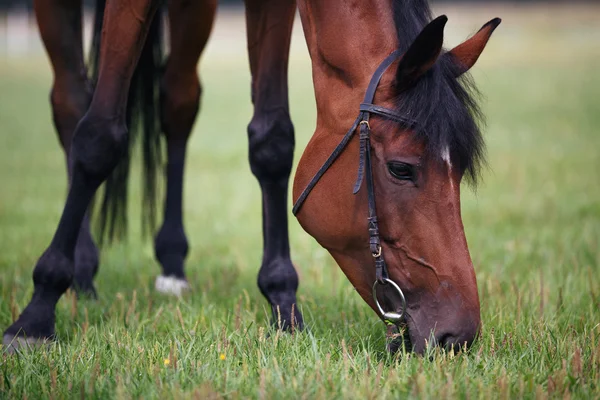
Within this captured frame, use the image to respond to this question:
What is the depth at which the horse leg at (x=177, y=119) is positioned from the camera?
4.52 meters

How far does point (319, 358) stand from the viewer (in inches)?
108

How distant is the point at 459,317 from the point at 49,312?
190 centimetres

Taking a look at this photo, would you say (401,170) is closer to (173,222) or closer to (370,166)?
(370,166)

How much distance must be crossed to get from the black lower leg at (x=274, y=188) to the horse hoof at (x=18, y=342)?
1057 millimetres

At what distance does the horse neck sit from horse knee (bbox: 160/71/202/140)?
188 centimetres

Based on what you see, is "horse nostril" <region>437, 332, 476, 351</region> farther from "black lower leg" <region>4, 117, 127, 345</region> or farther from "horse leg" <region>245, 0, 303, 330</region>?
"black lower leg" <region>4, 117, 127, 345</region>

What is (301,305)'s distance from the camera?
11.7 ft

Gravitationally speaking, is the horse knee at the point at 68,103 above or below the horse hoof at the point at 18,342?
above

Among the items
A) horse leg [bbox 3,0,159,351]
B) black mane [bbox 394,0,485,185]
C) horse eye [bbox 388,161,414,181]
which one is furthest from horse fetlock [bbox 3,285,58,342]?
black mane [bbox 394,0,485,185]

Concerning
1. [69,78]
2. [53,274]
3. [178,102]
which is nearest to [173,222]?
[178,102]

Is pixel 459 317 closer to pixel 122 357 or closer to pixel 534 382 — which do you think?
pixel 534 382

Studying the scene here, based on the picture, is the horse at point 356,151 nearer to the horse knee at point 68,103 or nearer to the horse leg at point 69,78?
the horse leg at point 69,78

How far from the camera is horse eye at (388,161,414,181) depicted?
9.18ft

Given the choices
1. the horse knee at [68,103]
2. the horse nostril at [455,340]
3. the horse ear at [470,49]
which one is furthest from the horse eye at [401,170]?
the horse knee at [68,103]
